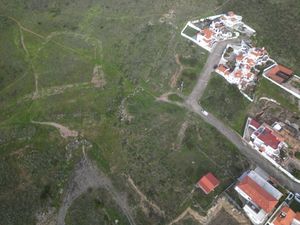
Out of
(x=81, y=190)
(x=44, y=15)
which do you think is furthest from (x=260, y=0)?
(x=81, y=190)

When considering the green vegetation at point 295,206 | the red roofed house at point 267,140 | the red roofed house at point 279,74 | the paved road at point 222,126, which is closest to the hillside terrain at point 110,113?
the paved road at point 222,126

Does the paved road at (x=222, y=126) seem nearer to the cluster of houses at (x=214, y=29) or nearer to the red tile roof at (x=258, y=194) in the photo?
the cluster of houses at (x=214, y=29)

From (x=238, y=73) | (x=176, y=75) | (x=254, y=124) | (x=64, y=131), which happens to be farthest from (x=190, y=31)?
(x=64, y=131)

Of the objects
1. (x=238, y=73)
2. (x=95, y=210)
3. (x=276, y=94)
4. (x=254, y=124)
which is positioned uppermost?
(x=238, y=73)

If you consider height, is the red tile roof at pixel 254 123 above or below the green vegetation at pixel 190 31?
below

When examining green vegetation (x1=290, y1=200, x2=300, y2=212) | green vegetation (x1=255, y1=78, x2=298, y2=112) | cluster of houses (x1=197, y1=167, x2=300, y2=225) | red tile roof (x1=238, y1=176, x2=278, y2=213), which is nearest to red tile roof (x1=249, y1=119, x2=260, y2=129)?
green vegetation (x1=255, y1=78, x2=298, y2=112)

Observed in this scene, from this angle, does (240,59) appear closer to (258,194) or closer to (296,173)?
(296,173)
